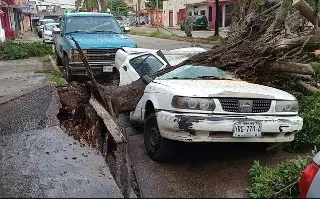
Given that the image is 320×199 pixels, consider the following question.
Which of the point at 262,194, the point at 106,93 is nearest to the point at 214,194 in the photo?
the point at 262,194

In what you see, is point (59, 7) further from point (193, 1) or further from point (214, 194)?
point (214, 194)

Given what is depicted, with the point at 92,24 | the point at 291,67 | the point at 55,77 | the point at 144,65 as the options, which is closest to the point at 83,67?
the point at 55,77

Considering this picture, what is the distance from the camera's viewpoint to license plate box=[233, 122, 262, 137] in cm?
468

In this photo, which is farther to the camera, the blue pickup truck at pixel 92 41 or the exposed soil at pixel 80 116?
the blue pickup truck at pixel 92 41

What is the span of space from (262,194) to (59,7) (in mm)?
77754

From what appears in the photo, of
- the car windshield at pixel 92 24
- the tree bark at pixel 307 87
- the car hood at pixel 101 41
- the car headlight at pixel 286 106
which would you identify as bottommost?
the tree bark at pixel 307 87

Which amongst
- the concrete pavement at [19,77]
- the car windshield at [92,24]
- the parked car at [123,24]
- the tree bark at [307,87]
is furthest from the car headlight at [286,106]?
the parked car at [123,24]

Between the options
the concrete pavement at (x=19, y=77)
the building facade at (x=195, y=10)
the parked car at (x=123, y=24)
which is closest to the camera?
the concrete pavement at (x=19, y=77)

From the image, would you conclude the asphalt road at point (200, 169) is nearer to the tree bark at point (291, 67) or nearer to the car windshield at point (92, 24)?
the tree bark at point (291, 67)

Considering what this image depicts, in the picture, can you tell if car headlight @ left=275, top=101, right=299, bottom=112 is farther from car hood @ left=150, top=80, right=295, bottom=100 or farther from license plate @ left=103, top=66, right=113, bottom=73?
license plate @ left=103, top=66, right=113, bottom=73

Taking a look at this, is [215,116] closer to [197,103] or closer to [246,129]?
[197,103]

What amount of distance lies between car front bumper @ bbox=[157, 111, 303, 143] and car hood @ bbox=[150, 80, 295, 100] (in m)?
0.26

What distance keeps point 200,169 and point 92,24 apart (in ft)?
26.8

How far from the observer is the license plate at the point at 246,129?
15.4 ft
